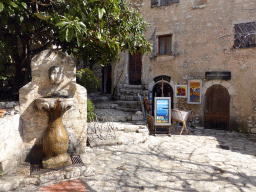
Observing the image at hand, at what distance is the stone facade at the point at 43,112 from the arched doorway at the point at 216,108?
6.34m

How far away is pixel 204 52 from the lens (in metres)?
8.53

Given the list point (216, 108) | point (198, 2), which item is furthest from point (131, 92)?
point (198, 2)

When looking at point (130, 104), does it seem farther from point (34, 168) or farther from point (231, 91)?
point (34, 168)

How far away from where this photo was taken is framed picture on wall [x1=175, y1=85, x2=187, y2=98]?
8.85 m

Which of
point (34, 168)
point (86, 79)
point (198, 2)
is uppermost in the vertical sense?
point (198, 2)

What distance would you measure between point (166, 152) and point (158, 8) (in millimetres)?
Answer: 7656

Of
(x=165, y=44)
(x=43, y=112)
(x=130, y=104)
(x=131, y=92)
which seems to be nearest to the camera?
(x=43, y=112)

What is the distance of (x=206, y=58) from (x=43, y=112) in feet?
24.3

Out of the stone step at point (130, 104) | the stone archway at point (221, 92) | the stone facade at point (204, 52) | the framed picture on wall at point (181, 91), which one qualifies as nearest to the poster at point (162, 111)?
the stone step at point (130, 104)

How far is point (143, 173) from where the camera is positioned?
3615 millimetres

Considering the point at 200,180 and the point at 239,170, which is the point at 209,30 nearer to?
the point at 239,170

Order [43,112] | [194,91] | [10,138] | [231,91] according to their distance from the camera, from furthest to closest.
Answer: [194,91] < [231,91] < [43,112] < [10,138]

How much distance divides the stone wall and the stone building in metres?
5.02

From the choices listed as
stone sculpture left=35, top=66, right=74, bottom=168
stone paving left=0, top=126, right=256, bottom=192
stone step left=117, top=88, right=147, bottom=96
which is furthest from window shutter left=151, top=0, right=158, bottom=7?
stone sculpture left=35, top=66, right=74, bottom=168
